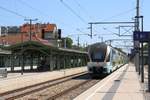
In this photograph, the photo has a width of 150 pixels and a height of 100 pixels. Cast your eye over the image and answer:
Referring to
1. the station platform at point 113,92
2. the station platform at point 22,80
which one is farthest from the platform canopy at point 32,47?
the station platform at point 113,92

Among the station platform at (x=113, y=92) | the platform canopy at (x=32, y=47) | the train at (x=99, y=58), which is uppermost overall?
the platform canopy at (x=32, y=47)

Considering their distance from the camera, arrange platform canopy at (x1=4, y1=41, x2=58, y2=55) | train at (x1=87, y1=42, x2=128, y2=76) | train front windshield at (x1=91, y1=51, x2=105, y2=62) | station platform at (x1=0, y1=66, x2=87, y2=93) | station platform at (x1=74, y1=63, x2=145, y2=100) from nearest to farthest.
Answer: station platform at (x1=74, y1=63, x2=145, y2=100) < station platform at (x1=0, y1=66, x2=87, y2=93) < train at (x1=87, y1=42, x2=128, y2=76) < train front windshield at (x1=91, y1=51, x2=105, y2=62) < platform canopy at (x1=4, y1=41, x2=58, y2=55)

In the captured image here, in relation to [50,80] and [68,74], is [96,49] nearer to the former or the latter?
[50,80]

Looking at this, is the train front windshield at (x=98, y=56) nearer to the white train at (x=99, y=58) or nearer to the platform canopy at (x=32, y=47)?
the white train at (x=99, y=58)

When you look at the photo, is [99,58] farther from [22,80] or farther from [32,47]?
[32,47]

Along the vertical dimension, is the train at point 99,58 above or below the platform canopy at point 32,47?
below

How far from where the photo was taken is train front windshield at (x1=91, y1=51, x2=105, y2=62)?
1618 inches

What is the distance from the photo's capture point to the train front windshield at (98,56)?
41094 millimetres

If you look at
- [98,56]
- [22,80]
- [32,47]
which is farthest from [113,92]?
[32,47]

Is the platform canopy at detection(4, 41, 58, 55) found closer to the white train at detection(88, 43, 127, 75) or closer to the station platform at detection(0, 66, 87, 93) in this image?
the station platform at detection(0, 66, 87, 93)

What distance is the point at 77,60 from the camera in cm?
8306

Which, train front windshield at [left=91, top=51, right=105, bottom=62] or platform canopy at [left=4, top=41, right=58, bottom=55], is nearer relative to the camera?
train front windshield at [left=91, top=51, right=105, bottom=62]

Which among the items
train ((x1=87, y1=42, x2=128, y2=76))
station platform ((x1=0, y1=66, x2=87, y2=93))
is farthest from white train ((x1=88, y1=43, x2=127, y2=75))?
station platform ((x1=0, y1=66, x2=87, y2=93))

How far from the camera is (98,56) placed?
41.2 m
